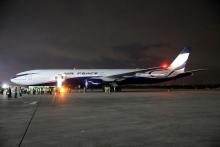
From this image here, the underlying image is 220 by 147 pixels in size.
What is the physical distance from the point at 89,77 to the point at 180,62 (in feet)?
59.5

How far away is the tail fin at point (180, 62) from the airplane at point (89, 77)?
77.4 inches

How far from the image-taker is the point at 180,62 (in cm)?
6391

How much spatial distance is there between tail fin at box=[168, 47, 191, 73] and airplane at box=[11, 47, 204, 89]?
1965mm

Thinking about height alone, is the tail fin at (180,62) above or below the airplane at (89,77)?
above

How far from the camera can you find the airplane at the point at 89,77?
191 ft

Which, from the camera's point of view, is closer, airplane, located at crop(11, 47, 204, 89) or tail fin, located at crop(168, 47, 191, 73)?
airplane, located at crop(11, 47, 204, 89)

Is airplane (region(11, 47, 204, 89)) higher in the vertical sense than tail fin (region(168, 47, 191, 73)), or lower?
lower

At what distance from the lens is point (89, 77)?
58406 millimetres

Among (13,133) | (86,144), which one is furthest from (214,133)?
(13,133)

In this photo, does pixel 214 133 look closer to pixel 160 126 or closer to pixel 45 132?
pixel 160 126

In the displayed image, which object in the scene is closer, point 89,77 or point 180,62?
point 89,77

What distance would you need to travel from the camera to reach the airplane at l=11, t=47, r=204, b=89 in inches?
2296

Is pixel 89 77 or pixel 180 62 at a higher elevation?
pixel 180 62

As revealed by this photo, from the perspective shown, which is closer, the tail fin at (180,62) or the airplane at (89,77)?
the airplane at (89,77)
